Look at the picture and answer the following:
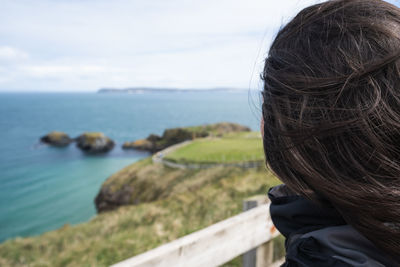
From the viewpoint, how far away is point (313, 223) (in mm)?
1134

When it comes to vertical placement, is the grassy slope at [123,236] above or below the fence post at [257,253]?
below

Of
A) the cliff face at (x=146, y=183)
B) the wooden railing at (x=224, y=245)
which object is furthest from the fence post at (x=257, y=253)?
the cliff face at (x=146, y=183)

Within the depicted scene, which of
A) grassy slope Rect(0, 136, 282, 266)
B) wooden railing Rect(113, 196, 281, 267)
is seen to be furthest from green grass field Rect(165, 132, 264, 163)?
wooden railing Rect(113, 196, 281, 267)

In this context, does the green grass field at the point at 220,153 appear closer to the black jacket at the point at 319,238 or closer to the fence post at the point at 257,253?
the fence post at the point at 257,253

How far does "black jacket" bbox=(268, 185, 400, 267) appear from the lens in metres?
0.97

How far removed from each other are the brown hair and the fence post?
1834mm

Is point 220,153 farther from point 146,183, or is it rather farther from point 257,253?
point 257,253

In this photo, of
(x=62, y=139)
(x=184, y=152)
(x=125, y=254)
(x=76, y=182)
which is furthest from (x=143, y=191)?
(x=62, y=139)

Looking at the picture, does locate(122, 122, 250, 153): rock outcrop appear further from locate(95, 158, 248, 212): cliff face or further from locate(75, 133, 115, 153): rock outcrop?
locate(95, 158, 248, 212): cliff face

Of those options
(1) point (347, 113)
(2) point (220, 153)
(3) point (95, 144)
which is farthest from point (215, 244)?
(3) point (95, 144)

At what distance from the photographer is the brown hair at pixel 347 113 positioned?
37.3 inches

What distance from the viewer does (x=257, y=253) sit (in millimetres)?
2838

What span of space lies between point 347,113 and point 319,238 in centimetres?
40

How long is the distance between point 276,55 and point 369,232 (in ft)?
2.13
